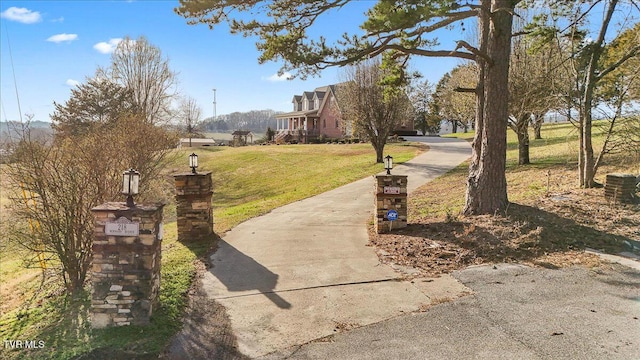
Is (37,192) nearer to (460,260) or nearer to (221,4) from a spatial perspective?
(221,4)

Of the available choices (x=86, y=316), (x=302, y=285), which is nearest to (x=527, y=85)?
(x=302, y=285)

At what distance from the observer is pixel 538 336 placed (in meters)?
4.09

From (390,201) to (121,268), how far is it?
548 centimetres

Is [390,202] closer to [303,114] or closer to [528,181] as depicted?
[528,181]

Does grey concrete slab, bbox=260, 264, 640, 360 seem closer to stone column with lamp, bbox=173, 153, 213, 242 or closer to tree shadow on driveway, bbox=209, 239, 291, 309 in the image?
tree shadow on driveway, bbox=209, 239, 291, 309

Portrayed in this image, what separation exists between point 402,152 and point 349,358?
24.1 meters

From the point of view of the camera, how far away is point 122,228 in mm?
4477

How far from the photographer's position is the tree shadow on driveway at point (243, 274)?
219 inches

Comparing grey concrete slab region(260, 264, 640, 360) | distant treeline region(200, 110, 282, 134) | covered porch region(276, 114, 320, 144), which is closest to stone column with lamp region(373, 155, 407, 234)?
grey concrete slab region(260, 264, 640, 360)

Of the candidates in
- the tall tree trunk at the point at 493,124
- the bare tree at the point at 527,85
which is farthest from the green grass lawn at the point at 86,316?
the bare tree at the point at 527,85

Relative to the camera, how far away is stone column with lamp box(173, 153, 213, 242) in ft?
27.5

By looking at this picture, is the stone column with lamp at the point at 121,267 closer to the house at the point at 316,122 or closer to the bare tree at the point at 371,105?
the bare tree at the point at 371,105

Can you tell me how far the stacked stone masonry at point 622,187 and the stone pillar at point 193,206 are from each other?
8.73 meters

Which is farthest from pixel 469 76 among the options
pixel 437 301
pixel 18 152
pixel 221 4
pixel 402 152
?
pixel 18 152
